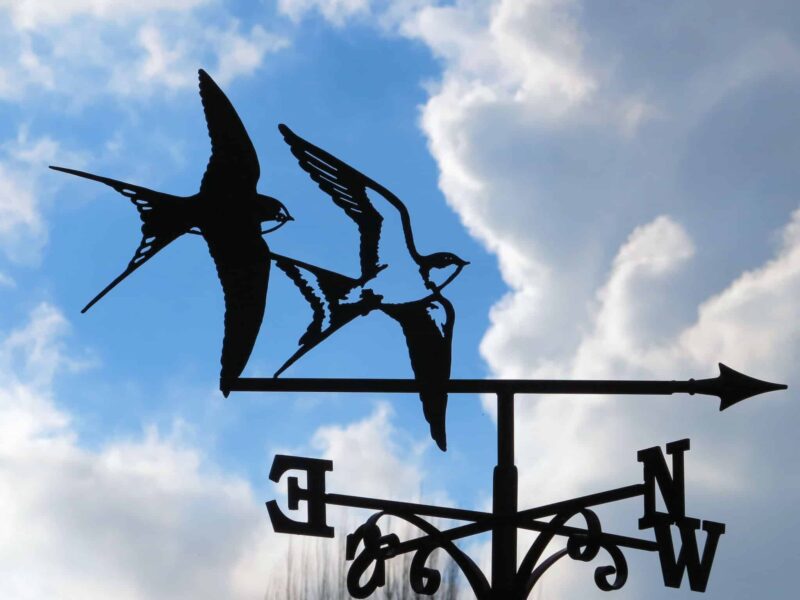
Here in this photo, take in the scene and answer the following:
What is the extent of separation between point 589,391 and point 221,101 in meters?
1.34

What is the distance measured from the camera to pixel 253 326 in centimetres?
309

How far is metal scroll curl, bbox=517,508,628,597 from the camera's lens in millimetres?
2773

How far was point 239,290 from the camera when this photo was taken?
3.10m

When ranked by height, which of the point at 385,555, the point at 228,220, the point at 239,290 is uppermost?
the point at 228,220

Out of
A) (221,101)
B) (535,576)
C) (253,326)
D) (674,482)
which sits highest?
(221,101)

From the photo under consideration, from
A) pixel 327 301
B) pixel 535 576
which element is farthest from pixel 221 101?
pixel 535 576

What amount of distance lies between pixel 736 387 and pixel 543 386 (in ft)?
1.94

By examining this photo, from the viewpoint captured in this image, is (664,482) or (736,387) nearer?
(664,482)

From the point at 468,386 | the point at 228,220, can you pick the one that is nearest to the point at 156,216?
the point at 228,220

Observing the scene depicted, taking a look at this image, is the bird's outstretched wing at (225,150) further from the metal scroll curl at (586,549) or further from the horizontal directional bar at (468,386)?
the metal scroll curl at (586,549)

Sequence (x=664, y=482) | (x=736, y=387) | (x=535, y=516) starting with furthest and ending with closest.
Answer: (x=736, y=387), (x=664, y=482), (x=535, y=516)

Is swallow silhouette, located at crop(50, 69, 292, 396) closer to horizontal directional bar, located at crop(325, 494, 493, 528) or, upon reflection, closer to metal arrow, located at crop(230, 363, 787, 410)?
metal arrow, located at crop(230, 363, 787, 410)

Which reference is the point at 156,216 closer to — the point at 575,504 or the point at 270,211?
the point at 270,211

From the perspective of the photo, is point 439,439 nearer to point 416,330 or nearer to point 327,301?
point 416,330
